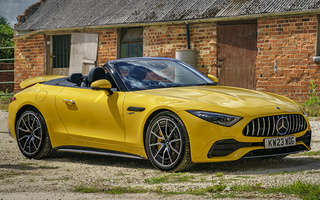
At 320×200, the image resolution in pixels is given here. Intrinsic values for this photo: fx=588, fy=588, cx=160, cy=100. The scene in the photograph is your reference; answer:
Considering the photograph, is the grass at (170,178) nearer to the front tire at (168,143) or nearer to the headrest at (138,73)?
the front tire at (168,143)

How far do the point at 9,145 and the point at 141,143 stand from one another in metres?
3.80

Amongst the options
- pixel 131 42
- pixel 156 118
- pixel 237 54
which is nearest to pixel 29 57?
pixel 131 42

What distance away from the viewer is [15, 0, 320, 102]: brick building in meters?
16.1

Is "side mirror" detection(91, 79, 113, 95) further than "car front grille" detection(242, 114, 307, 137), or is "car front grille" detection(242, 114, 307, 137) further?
"side mirror" detection(91, 79, 113, 95)

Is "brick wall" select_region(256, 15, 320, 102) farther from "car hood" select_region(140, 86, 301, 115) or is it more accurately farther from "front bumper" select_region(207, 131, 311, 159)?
"front bumper" select_region(207, 131, 311, 159)

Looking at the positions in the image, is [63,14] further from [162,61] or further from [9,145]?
A: [162,61]

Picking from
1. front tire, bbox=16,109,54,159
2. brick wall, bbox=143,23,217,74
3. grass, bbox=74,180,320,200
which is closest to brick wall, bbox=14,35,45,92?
brick wall, bbox=143,23,217,74

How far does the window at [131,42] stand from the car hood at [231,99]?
12760 mm

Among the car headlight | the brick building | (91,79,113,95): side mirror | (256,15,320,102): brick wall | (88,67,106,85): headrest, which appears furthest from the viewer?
the brick building

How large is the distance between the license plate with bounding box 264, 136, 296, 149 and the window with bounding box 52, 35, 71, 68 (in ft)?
53.5

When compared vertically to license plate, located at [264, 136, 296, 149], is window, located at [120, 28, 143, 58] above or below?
above

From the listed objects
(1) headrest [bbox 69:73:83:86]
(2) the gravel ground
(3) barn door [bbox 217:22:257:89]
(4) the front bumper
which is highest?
(3) barn door [bbox 217:22:257:89]

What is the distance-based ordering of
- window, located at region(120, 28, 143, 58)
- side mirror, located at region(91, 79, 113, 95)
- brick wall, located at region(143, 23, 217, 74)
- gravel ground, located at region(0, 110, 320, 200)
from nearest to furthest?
gravel ground, located at region(0, 110, 320, 200)
side mirror, located at region(91, 79, 113, 95)
brick wall, located at region(143, 23, 217, 74)
window, located at region(120, 28, 143, 58)

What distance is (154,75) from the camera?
7.56m
